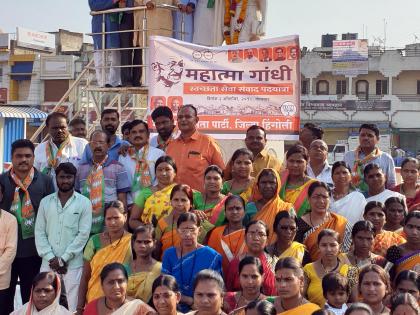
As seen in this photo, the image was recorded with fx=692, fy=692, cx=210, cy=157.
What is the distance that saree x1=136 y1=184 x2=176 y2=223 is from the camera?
20.0 feet

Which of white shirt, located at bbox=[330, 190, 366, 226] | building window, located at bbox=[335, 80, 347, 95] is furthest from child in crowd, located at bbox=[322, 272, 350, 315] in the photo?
building window, located at bbox=[335, 80, 347, 95]

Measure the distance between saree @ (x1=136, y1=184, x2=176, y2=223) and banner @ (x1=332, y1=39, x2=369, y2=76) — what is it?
39133 mm

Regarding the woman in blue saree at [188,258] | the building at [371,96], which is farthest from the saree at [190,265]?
the building at [371,96]

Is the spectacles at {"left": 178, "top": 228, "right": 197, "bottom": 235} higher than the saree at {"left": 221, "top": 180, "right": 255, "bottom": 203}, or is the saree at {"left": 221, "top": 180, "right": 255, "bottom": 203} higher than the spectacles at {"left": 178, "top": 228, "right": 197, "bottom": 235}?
the saree at {"left": 221, "top": 180, "right": 255, "bottom": 203}

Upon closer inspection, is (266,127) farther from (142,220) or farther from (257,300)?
(257,300)

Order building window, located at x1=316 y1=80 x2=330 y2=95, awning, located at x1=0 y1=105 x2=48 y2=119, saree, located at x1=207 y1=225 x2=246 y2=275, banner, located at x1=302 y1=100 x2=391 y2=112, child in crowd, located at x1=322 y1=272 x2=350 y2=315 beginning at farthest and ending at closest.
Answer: building window, located at x1=316 y1=80 x2=330 y2=95, banner, located at x1=302 y1=100 x2=391 y2=112, awning, located at x1=0 y1=105 x2=48 y2=119, saree, located at x1=207 y1=225 x2=246 y2=275, child in crowd, located at x1=322 y1=272 x2=350 y2=315

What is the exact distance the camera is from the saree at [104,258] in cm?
570

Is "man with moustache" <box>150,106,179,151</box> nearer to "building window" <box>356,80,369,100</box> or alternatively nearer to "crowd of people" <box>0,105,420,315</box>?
"crowd of people" <box>0,105,420,315</box>

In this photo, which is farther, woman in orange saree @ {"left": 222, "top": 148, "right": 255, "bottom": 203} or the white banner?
the white banner

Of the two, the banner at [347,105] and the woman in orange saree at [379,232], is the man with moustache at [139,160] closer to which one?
the woman in orange saree at [379,232]

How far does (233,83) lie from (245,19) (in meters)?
1.45

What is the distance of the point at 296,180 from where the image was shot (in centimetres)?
640

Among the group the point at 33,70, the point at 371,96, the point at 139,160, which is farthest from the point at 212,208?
the point at 371,96

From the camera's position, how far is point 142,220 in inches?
246
